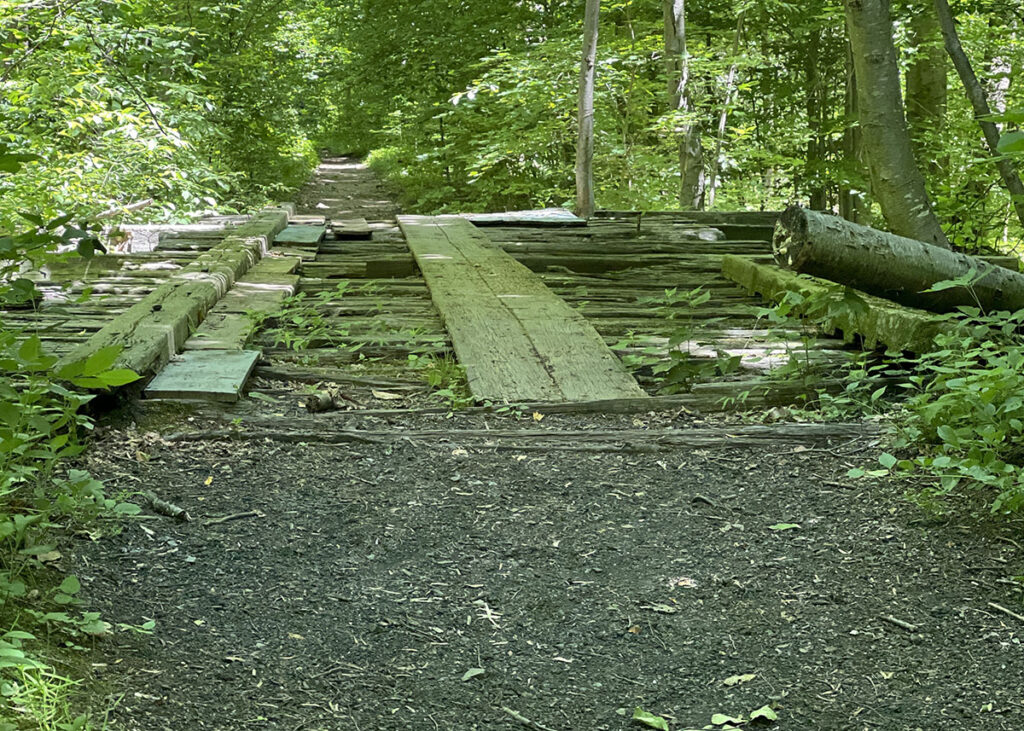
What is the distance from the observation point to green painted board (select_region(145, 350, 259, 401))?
3680mm

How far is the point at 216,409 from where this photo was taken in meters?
3.68

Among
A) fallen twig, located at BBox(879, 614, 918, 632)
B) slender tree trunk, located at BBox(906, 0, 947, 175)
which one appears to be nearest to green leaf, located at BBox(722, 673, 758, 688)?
fallen twig, located at BBox(879, 614, 918, 632)

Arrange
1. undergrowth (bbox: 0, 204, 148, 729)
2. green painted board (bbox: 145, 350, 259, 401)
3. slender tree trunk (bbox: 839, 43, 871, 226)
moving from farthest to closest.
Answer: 1. slender tree trunk (bbox: 839, 43, 871, 226)
2. green painted board (bbox: 145, 350, 259, 401)
3. undergrowth (bbox: 0, 204, 148, 729)

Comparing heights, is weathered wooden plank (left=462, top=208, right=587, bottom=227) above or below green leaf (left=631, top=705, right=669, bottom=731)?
above

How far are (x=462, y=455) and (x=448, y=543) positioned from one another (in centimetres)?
66

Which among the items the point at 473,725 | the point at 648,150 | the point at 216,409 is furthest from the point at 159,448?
the point at 648,150

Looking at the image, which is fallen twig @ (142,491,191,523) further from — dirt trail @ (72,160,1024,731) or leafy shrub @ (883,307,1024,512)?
leafy shrub @ (883,307,1024,512)

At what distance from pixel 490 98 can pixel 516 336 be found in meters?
11.3

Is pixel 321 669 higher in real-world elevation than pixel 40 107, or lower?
lower

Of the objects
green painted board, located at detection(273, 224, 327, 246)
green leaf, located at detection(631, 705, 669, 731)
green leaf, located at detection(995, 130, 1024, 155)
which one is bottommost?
green leaf, located at detection(631, 705, 669, 731)

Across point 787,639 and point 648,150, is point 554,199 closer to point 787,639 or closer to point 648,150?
point 648,150

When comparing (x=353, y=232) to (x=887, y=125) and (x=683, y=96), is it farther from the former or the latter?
(x=683, y=96)

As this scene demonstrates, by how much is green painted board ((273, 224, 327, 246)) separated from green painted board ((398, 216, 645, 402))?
1.47 meters

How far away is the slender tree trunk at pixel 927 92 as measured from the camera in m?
12.0
